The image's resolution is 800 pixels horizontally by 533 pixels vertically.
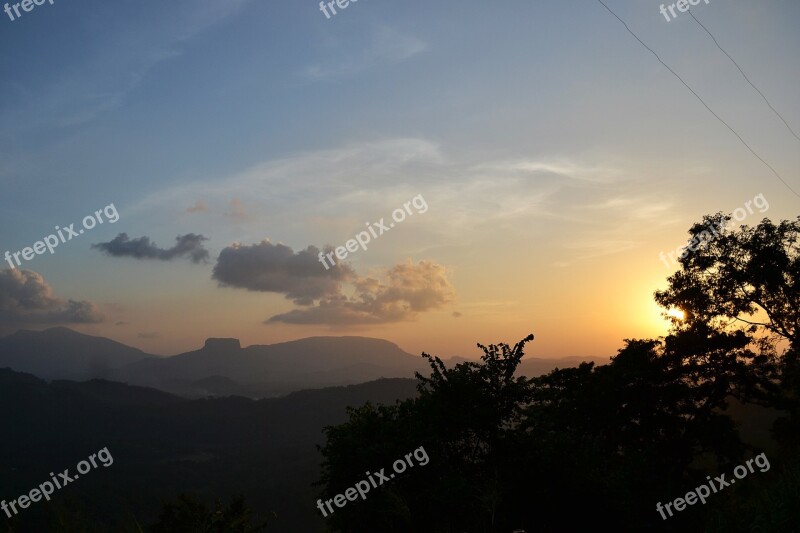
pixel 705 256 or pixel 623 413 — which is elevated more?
pixel 705 256

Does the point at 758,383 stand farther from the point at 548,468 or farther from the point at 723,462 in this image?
the point at 548,468

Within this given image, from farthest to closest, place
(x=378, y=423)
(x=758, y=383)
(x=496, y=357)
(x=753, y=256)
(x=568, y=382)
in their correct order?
(x=568, y=382) < (x=758, y=383) < (x=753, y=256) < (x=496, y=357) < (x=378, y=423)

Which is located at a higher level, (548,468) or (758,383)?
(548,468)

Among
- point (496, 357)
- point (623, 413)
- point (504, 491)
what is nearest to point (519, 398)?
point (496, 357)

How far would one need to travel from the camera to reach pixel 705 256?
30844 mm

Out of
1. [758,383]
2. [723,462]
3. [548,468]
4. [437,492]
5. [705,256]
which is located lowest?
[723,462]

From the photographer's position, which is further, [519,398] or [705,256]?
[705,256]

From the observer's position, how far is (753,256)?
29203 millimetres

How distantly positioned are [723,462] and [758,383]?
543 centimetres

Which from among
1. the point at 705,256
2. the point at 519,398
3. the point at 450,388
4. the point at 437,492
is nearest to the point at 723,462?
the point at 705,256

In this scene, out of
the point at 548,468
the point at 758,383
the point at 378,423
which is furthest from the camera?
the point at 758,383

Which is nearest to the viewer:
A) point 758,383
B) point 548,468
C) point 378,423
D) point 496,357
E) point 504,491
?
point 504,491

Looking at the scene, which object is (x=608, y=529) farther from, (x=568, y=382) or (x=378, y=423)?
(x=568, y=382)

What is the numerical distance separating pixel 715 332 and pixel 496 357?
1878cm
